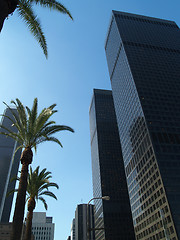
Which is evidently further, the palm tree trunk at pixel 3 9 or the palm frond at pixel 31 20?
the palm frond at pixel 31 20

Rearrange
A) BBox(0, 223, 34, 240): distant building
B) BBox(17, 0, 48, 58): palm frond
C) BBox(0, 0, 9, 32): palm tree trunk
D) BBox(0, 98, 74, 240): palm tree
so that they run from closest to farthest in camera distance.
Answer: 1. BBox(0, 0, 9, 32): palm tree trunk
2. BBox(17, 0, 48, 58): palm frond
3. BBox(0, 98, 74, 240): palm tree
4. BBox(0, 223, 34, 240): distant building

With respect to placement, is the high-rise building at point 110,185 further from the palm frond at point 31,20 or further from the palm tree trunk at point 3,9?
the palm tree trunk at point 3,9

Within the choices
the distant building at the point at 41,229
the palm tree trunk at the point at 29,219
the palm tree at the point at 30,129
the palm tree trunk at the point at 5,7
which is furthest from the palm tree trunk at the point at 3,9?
the distant building at the point at 41,229

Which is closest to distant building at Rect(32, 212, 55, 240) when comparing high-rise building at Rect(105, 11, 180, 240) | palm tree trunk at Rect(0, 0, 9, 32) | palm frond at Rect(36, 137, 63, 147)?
high-rise building at Rect(105, 11, 180, 240)

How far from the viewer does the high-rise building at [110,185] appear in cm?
13812

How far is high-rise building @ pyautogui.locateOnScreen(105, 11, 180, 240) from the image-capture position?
79.9 metres

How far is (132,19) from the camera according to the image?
165 meters

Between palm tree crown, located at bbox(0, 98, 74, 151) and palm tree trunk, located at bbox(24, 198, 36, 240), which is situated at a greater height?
palm tree crown, located at bbox(0, 98, 74, 151)

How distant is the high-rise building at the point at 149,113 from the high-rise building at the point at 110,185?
41760 millimetres

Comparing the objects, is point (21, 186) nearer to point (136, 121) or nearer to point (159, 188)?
point (159, 188)

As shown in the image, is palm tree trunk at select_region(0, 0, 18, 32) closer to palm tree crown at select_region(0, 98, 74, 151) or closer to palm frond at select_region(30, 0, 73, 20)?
palm frond at select_region(30, 0, 73, 20)

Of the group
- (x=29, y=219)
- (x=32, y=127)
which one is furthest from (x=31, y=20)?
(x=29, y=219)

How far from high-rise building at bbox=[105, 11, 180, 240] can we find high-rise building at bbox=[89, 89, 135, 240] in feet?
137

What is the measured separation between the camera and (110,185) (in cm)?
15462
